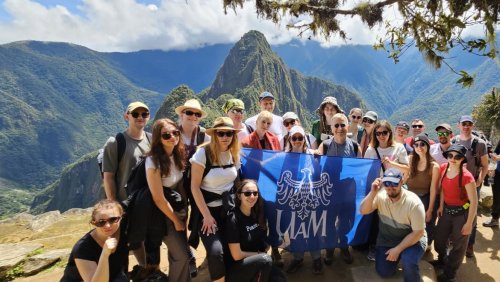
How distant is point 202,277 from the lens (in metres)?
5.21

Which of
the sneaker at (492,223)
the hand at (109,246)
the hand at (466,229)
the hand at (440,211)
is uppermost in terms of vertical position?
the hand at (109,246)

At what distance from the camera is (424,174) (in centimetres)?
516

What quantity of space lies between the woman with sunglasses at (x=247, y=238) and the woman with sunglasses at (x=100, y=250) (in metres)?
1.30

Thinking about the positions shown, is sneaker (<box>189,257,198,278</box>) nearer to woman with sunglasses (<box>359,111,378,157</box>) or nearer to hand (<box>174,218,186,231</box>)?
hand (<box>174,218,186,231</box>)

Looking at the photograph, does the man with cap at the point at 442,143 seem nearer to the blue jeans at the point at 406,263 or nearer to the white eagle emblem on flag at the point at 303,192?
the blue jeans at the point at 406,263

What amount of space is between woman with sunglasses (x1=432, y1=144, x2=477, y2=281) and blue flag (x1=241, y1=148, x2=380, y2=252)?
104cm

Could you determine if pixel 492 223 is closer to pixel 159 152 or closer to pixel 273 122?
pixel 273 122

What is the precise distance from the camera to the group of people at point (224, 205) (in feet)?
13.1

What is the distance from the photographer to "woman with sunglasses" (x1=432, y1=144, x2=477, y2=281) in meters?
4.78

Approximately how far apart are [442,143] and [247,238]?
407cm

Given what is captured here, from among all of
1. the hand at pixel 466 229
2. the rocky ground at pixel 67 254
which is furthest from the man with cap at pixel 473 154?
the hand at pixel 466 229

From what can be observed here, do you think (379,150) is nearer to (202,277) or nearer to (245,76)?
(202,277)

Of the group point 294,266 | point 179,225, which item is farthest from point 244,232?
point 294,266

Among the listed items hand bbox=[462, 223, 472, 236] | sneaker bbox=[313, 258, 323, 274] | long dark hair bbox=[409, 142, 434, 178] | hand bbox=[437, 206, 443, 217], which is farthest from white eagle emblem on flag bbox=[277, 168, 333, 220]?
hand bbox=[462, 223, 472, 236]
